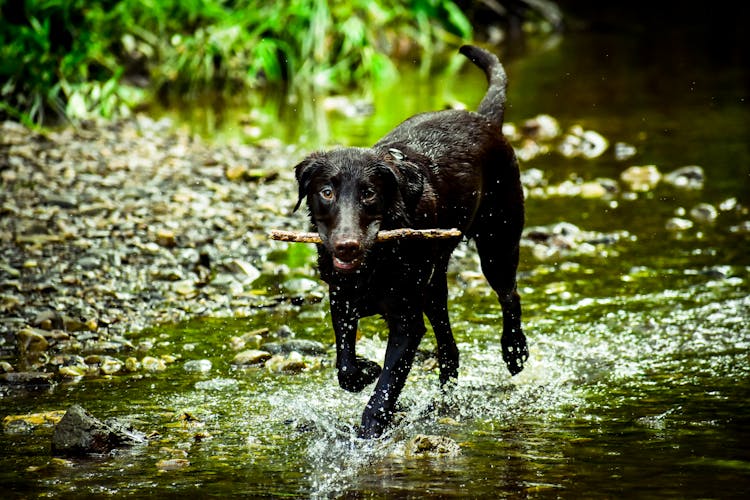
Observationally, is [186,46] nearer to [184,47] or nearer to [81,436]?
[184,47]

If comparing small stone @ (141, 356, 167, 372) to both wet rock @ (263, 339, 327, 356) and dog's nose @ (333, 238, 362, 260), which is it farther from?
dog's nose @ (333, 238, 362, 260)

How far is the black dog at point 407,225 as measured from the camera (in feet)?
15.2

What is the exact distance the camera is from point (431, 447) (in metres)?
4.52

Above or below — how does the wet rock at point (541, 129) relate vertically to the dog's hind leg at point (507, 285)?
above

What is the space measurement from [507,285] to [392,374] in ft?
4.44

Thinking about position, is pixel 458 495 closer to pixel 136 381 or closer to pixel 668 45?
pixel 136 381

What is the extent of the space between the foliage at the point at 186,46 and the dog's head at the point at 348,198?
27.8 ft

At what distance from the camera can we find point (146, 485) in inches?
162

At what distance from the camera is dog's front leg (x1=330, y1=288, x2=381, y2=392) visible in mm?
4965

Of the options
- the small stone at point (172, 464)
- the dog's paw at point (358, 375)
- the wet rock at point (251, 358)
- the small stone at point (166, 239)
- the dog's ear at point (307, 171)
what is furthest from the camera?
the small stone at point (166, 239)

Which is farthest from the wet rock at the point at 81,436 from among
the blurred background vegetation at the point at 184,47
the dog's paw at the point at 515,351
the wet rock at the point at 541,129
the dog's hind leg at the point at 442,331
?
the wet rock at the point at 541,129

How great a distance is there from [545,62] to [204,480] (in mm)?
15469

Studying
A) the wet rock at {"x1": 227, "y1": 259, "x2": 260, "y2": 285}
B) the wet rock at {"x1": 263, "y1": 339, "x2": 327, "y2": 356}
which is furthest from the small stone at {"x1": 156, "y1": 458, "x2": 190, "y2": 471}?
the wet rock at {"x1": 227, "y1": 259, "x2": 260, "y2": 285}

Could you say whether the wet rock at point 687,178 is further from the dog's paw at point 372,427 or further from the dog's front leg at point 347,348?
the dog's paw at point 372,427
